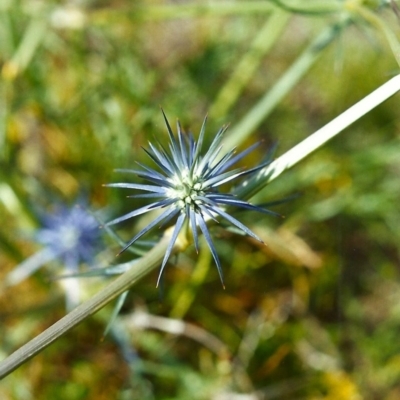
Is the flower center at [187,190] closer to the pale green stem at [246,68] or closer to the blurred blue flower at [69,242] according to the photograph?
the blurred blue flower at [69,242]

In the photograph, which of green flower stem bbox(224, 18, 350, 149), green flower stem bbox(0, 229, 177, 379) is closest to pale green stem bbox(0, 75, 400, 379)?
green flower stem bbox(0, 229, 177, 379)

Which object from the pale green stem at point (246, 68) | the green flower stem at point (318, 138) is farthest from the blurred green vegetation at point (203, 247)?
the green flower stem at point (318, 138)

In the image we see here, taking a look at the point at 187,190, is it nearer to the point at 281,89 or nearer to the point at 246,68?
the point at 281,89

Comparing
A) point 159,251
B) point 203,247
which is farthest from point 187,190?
point 203,247

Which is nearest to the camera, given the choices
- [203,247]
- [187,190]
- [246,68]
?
[187,190]

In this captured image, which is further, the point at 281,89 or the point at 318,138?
the point at 281,89

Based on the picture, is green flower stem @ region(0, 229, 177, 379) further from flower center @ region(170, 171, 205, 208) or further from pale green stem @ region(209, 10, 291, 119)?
pale green stem @ region(209, 10, 291, 119)

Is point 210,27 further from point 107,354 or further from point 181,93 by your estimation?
point 107,354
